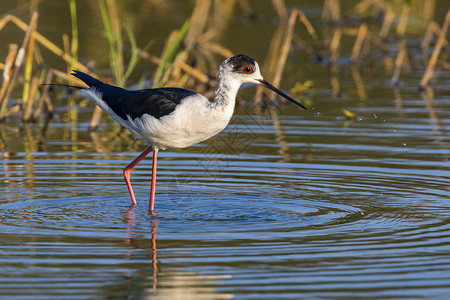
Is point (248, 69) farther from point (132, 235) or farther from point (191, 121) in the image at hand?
point (132, 235)

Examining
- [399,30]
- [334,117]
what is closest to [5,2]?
[399,30]

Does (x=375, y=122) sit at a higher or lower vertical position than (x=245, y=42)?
lower

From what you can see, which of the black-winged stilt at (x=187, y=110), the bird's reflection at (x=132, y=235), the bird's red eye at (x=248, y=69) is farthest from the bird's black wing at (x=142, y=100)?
the bird's reflection at (x=132, y=235)

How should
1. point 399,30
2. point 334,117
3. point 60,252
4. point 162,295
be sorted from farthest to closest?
point 399,30 → point 334,117 → point 60,252 → point 162,295

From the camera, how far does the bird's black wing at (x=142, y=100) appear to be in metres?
7.84

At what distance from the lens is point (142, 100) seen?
26.7ft

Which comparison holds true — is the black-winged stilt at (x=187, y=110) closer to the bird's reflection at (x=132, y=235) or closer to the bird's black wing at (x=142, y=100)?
the bird's black wing at (x=142, y=100)

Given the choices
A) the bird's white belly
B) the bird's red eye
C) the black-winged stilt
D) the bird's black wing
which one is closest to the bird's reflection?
the black-winged stilt

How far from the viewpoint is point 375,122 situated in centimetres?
1216

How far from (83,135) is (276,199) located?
14.1 ft

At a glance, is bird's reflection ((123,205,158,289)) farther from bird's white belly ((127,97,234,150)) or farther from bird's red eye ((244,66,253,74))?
bird's red eye ((244,66,253,74))

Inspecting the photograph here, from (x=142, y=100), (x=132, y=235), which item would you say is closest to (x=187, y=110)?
(x=142, y=100)

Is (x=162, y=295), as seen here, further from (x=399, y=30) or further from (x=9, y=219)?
(x=399, y=30)

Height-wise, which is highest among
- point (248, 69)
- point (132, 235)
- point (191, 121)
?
point (248, 69)
